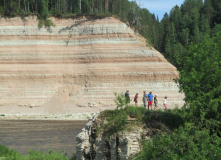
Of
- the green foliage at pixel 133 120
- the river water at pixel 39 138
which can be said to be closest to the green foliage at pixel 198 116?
the green foliage at pixel 133 120

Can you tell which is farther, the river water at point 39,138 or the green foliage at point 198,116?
the river water at point 39,138

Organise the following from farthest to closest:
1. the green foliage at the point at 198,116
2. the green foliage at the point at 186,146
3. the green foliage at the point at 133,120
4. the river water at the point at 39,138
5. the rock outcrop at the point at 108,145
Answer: the river water at the point at 39,138
the green foliage at the point at 133,120
the rock outcrop at the point at 108,145
the green foliage at the point at 198,116
the green foliage at the point at 186,146

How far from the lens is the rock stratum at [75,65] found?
4159cm

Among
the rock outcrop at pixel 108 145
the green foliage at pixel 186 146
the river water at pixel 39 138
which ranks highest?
the green foliage at pixel 186 146

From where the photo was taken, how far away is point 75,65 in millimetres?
44781

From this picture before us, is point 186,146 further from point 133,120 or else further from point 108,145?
point 108,145

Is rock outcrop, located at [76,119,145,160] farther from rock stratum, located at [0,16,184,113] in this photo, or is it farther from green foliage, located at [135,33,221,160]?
rock stratum, located at [0,16,184,113]

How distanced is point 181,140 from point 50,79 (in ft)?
115

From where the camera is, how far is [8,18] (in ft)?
157

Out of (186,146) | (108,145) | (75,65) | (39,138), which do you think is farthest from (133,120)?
(75,65)

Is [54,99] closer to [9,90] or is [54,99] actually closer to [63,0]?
[9,90]

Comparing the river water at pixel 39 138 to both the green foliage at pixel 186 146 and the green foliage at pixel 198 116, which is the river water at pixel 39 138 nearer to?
the green foliage at pixel 186 146

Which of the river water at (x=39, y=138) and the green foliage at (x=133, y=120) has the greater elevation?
the green foliage at (x=133, y=120)

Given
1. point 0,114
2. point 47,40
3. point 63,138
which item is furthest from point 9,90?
point 63,138
